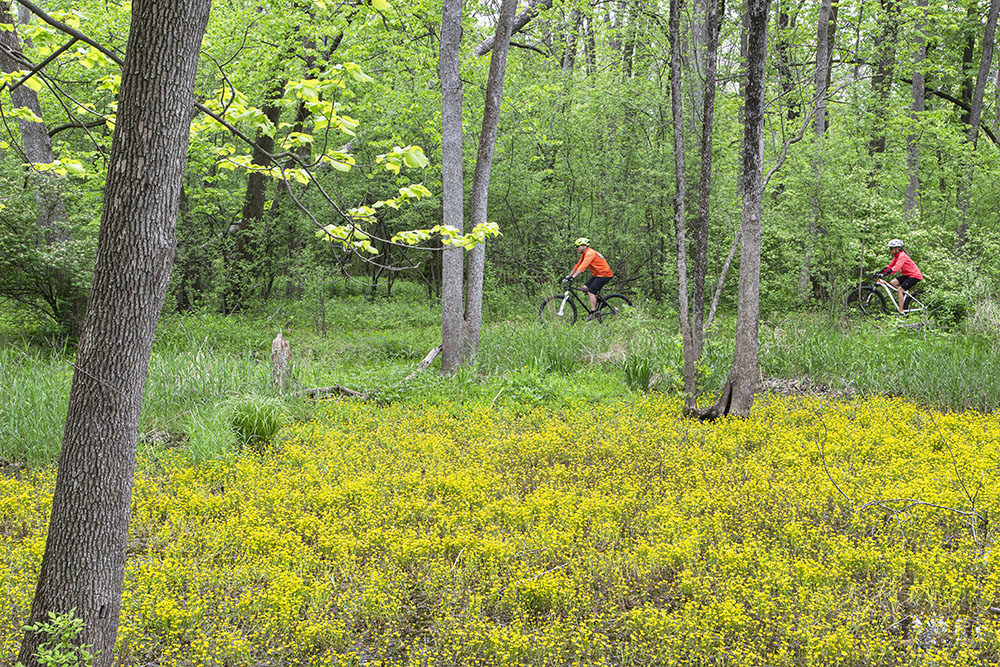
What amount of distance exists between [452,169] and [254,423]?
467 cm

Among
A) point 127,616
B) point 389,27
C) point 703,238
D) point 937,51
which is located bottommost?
point 127,616

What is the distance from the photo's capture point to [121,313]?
2.64 m

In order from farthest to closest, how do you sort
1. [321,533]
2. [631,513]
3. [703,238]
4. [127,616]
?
[703,238]
[631,513]
[321,533]
[127,616]

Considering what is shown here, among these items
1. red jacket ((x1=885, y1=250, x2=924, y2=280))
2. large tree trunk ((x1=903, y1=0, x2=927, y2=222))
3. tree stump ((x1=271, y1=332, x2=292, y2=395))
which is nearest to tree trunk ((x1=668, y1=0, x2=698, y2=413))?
tree stump ((x1=271, y1=332, x2=292, y2=395))

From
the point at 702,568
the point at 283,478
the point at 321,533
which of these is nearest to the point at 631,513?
the point at 702,568

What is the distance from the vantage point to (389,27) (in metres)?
12.6

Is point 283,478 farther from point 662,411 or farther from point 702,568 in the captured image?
point 662,411

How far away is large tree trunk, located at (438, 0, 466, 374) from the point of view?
9.55 m

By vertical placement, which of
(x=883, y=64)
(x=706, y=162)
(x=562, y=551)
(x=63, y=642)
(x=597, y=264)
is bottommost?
(x=562, y=551)

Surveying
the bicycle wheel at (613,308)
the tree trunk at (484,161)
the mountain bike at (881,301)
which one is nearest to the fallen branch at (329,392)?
the tree trunk at (484,161)

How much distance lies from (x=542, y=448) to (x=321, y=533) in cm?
238

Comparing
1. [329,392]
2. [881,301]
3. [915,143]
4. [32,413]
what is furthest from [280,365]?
[915,143]

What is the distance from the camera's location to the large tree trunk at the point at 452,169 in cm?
955

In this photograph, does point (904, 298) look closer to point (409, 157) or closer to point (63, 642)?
point (409, 157)
